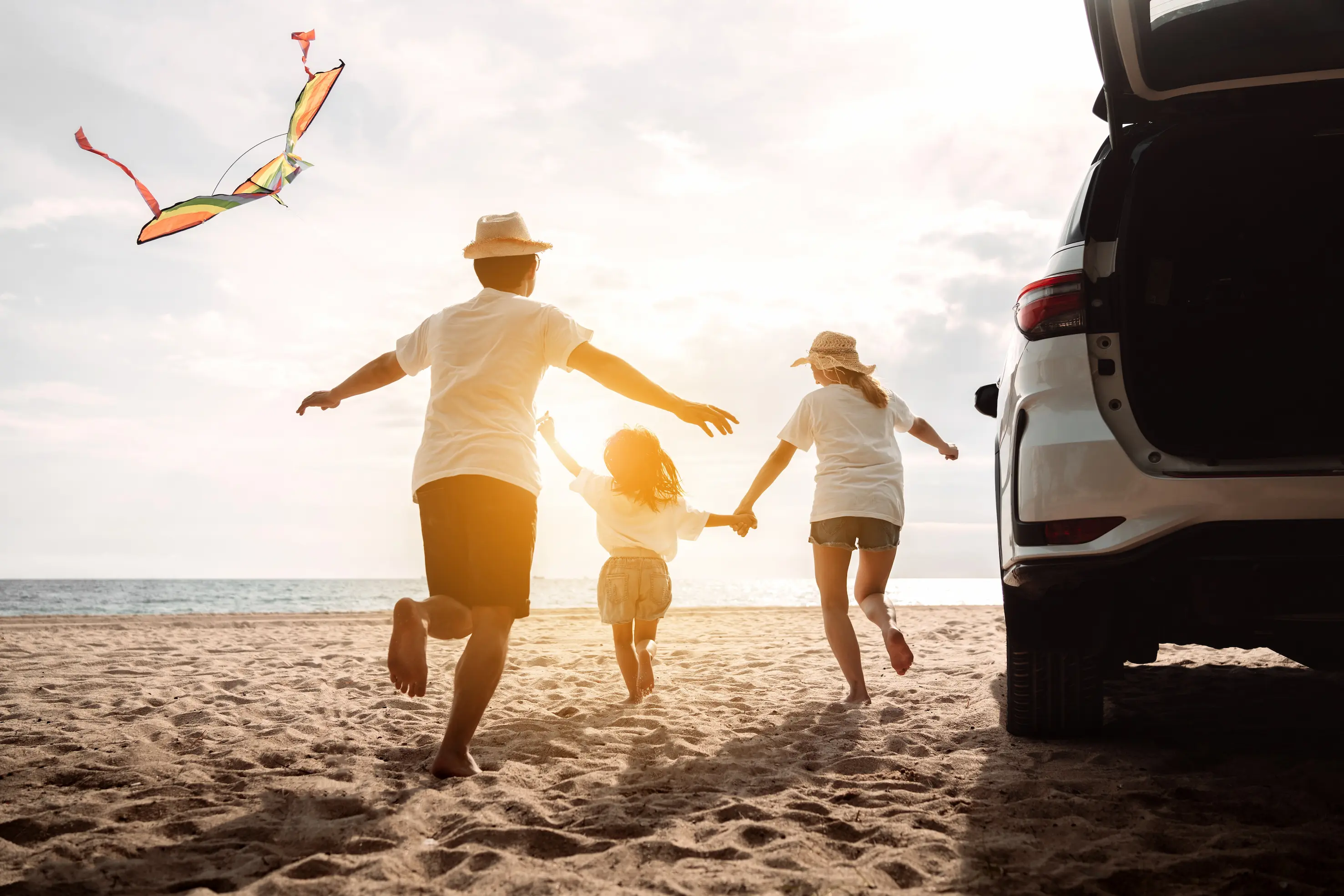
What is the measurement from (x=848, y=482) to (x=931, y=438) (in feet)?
3.26

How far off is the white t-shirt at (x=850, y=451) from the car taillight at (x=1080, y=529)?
2.18 m

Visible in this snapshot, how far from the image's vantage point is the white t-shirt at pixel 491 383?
3.35m

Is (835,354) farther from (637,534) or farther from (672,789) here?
(672,789)

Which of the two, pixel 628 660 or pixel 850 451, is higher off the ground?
pixel 850 451

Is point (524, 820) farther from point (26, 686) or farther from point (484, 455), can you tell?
point (26, 686)

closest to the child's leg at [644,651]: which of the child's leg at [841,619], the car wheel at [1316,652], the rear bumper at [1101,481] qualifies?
the child's leg at [841,619]

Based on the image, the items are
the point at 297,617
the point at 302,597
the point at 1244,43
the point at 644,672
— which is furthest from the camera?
the point at 302,597

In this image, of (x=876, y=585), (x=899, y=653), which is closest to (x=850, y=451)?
(x=876, y=585)

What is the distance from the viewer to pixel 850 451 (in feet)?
16.2

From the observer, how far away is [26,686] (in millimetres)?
5336

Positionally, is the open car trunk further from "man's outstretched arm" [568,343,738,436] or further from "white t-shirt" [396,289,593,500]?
"white t-shirt" [396,289,593,500]

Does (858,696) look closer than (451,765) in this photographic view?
No

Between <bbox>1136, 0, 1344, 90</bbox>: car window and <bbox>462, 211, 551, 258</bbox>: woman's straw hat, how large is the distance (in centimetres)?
227

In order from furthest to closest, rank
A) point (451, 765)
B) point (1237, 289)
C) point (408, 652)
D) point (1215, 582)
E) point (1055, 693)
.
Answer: point (1055, 693), point (451, 765), point (408, 652), point (1237, 289), point (1215, 582)
